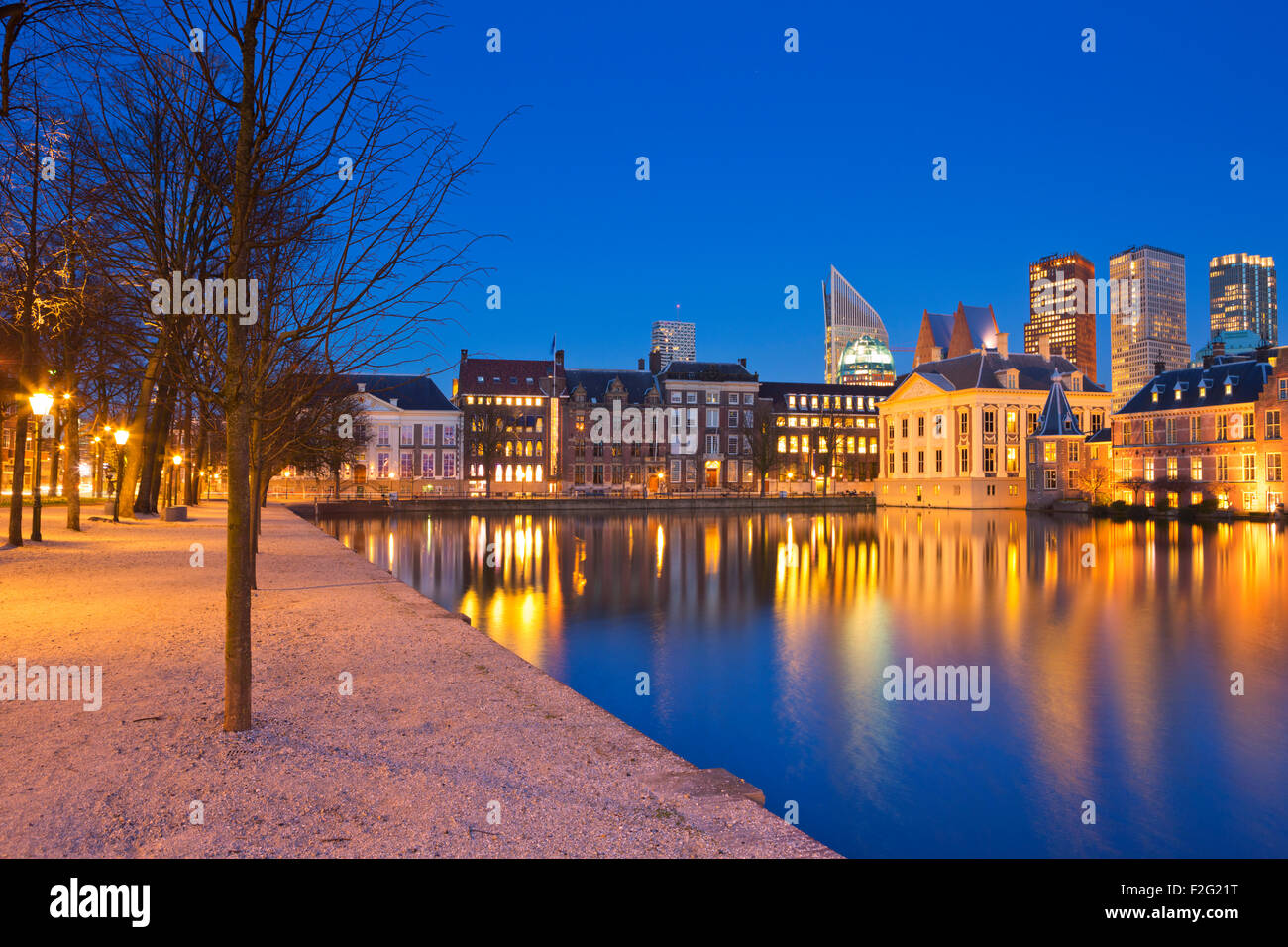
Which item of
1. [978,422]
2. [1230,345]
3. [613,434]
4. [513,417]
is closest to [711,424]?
[613,434]

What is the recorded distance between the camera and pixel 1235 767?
912 centimetres

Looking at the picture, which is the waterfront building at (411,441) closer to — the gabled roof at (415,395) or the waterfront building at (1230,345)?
the gabled roof at (415,395)

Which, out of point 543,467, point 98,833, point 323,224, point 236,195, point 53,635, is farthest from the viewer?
point 543,467

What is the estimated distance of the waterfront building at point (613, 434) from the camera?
3511 inches

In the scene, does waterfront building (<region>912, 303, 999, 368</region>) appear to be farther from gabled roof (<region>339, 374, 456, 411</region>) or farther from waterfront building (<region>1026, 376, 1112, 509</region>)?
gabled roof (<region>339, 374, 456, 411</region>)

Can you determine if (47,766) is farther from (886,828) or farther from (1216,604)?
(1216,604)

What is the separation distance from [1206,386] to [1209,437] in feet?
13.3

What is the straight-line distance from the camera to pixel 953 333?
139000mm

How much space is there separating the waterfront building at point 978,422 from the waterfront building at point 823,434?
1121cm

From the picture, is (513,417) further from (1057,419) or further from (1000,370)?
(1057,419)

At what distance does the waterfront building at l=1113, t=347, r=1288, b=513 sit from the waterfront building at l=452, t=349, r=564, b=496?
174 feet
